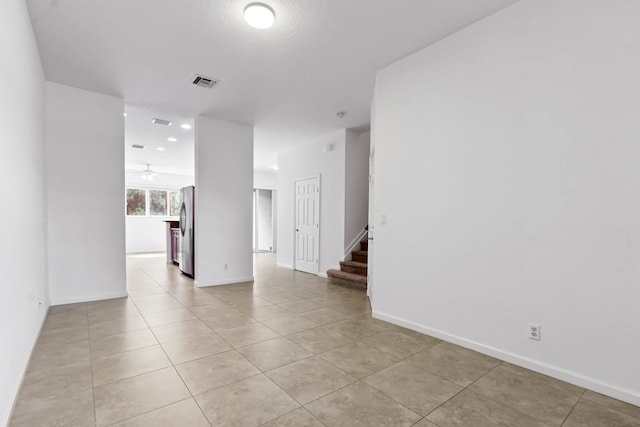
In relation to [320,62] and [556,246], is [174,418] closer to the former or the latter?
[556,246]

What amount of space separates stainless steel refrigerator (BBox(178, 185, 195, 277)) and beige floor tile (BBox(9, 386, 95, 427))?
3.87 metres

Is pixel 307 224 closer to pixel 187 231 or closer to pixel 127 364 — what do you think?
pixel 187 231

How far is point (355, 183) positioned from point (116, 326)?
14.1ft

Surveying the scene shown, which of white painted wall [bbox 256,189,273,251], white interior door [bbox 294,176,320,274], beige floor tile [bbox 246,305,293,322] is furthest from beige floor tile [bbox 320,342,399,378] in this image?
white painted wall [bbox 256,189,273,251]

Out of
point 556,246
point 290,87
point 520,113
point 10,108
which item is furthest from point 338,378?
point 290,87

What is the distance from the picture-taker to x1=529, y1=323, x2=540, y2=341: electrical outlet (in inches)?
89.3

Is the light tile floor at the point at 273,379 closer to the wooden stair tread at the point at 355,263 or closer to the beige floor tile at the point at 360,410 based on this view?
the beige floor tile at the point at 360,410

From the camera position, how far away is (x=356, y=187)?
586 cm

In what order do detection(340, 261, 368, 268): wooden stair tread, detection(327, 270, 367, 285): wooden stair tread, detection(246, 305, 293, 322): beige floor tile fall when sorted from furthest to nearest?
detection(340, 261, 368, 268): wooden stair tread
detection(327, 270, 367, 285): wooden stair tread
detection(246, 305, 293, 322): beige floor tile

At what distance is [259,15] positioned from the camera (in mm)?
2459

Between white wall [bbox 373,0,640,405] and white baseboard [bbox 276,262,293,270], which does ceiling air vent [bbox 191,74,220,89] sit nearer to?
white wall [bbox 373,0,640,405]

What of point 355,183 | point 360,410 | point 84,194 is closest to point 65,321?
point 84,194

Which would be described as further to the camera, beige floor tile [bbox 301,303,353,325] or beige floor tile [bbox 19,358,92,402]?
beige floor tile [bbox 301,303,353,325]

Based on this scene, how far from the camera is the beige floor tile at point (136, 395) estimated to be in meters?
1.77
